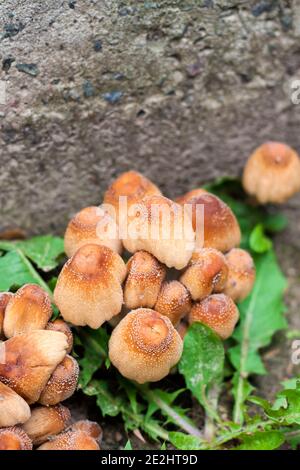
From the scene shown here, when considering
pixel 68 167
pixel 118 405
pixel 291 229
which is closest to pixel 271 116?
pixel 291 229

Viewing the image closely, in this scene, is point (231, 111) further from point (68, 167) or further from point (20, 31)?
point (20, 31)

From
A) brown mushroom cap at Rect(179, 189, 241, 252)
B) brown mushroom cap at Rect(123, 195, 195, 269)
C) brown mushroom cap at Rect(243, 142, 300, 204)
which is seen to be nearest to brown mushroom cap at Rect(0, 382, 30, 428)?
brown mushroom cap at Rect(123, 195, 195, 269)

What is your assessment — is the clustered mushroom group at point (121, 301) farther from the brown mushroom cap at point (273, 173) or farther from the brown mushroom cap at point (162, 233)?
the brown mushroom cap at point (273, 173)

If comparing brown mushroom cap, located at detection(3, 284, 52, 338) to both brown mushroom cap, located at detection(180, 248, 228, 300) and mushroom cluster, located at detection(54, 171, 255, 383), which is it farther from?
brown mushroom cap, located at detection(180, 248, 228, 300)

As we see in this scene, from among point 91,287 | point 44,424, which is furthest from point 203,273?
point 44,424

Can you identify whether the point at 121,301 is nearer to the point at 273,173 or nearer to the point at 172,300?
the point at 172,300

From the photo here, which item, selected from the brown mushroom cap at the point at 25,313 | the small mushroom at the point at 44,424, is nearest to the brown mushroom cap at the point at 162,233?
the brown mushroom cap at the point at 25,313
